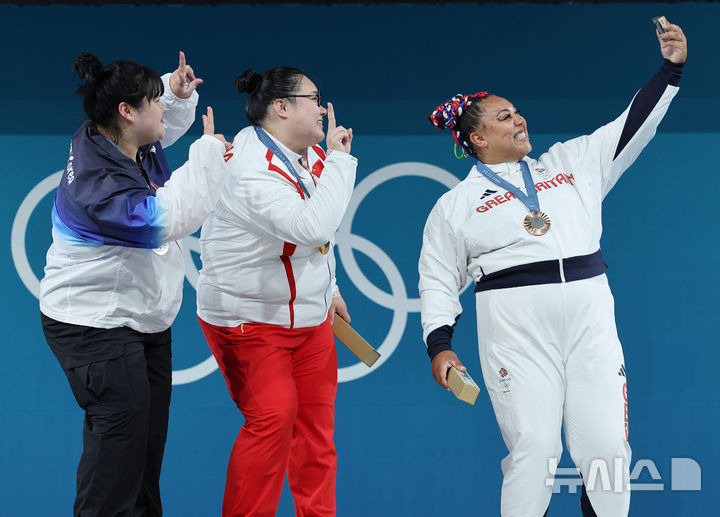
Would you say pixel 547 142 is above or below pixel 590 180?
above

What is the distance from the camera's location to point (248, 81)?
269cm

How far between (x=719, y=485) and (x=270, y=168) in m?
2.46

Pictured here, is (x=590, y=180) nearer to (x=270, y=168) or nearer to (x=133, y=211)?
(x=270, y=168)

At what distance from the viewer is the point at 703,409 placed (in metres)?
3.50

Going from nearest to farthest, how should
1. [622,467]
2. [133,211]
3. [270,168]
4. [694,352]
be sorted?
[133,211] < [622,467] < [270,168] < [694,352]

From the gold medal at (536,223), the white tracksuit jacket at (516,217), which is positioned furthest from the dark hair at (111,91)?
the gold medal at (536,223)

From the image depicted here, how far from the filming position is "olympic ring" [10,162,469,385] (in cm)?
356

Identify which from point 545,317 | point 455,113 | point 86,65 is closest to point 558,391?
point 545,317

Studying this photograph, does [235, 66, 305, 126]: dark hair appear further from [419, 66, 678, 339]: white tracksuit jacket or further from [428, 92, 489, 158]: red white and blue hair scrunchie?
[419, 66, 678, 339]: white tracksuit jacket

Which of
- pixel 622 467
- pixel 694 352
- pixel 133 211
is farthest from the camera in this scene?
pixel 694 352

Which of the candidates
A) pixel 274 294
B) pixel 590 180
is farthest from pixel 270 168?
pixel 590 180

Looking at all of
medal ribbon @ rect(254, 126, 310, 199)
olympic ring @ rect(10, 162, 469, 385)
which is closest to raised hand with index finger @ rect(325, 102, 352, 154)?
medal ribbon @ rect(254, 126, 310, 199)

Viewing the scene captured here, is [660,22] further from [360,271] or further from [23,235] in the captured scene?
[23,235]

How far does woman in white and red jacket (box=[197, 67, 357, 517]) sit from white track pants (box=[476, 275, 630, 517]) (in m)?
0.63
